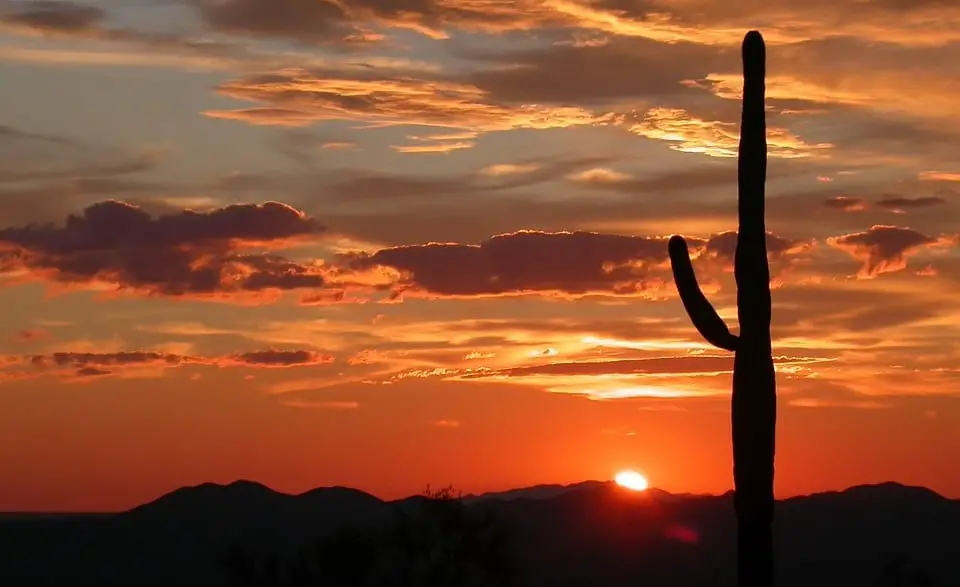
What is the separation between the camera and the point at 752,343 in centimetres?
2267

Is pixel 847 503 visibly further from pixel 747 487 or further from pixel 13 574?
pixel 747 487

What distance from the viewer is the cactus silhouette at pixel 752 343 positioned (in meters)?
22.4

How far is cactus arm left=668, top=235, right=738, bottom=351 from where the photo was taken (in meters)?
23.2

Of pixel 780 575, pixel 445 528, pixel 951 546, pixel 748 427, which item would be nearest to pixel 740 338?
pixel 748 427

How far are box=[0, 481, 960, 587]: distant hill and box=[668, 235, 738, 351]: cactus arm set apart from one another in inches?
4202

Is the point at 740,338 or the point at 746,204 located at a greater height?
the point at 746,204

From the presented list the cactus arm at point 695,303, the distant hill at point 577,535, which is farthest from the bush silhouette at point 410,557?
the distant hill at point 577,535

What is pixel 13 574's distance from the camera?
140625mm

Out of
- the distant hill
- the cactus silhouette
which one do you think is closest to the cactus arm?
the cactus silhouette

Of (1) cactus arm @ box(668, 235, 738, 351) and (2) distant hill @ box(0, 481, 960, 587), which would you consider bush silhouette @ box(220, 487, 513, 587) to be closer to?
(1) cactus arm @ box(668, 235, 738, 351)

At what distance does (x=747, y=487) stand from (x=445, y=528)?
2402cm

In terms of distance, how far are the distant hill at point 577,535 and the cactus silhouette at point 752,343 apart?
107379 mm

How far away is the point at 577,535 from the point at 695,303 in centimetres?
13094

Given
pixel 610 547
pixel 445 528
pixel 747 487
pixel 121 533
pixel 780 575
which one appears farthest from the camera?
pixel 121 533
